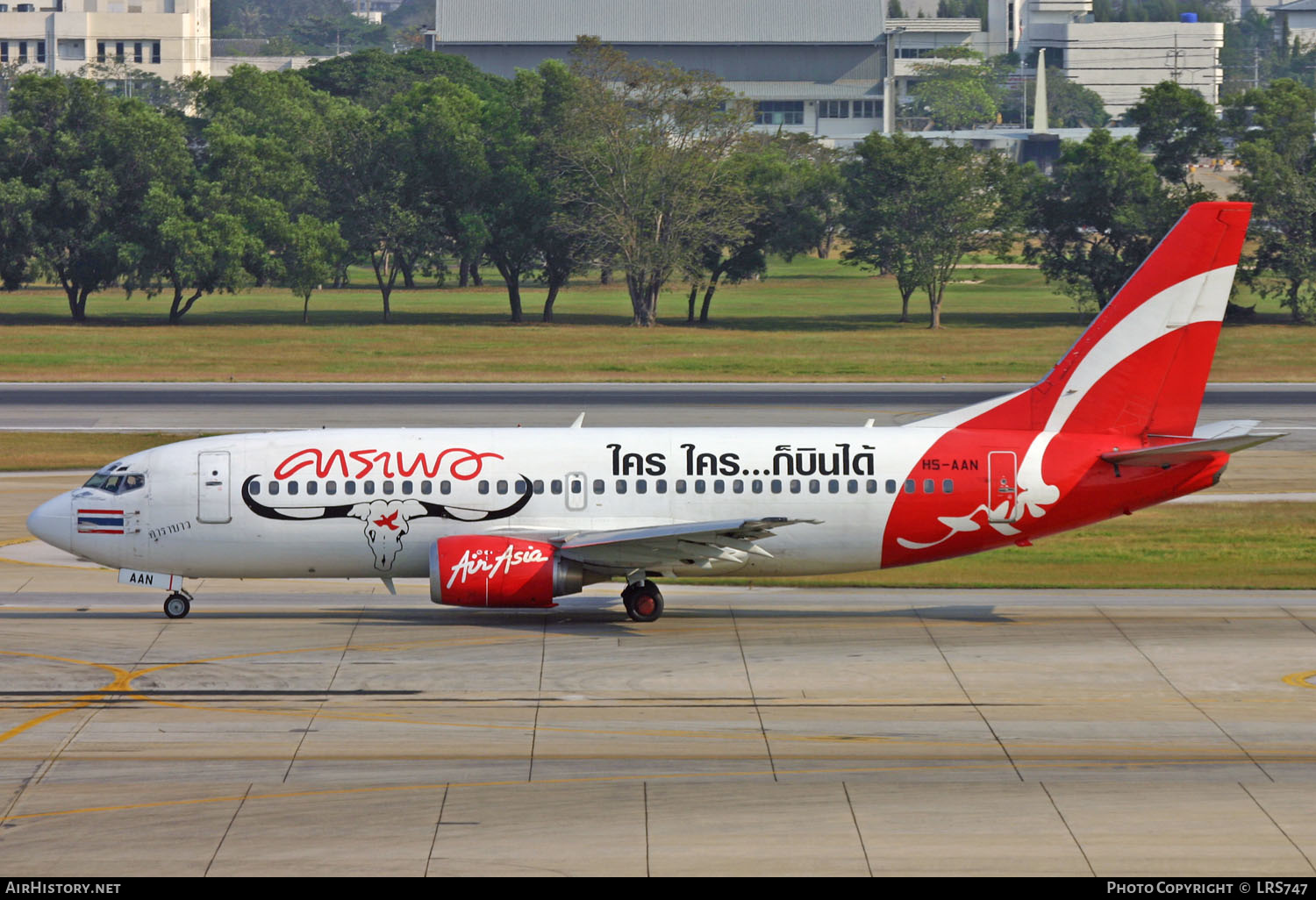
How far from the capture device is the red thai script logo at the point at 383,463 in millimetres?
33438

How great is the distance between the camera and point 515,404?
70625 mm

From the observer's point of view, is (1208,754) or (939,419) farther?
(939,419)

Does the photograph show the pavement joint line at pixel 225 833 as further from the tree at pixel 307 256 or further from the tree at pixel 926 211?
the tree at pixel 307 256

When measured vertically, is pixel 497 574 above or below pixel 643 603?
above

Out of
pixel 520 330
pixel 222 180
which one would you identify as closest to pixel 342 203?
pixel 222 180

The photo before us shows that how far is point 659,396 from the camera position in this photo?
7394 cm

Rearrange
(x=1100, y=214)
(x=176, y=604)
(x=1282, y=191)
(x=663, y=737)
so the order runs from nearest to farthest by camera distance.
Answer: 1. (x=663, y=737)
2. (x=176, y=604)
3. (x=1282, y=191)
4. (x=1100, y=214)

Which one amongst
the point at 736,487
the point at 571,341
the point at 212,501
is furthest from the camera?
the point at 571,341

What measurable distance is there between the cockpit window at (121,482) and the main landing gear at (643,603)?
11.0m

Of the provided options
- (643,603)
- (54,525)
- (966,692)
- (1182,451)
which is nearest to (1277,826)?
(966,692)

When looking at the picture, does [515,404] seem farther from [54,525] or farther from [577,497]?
[54,525]

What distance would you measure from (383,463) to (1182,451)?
676 inches

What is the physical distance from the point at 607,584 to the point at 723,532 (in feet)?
25.5

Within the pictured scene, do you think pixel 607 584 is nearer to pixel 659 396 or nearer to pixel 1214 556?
pixel 1214 556
